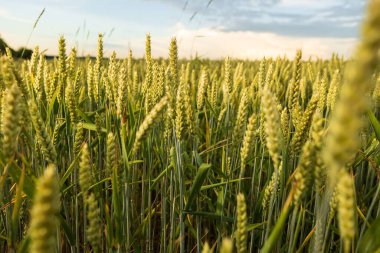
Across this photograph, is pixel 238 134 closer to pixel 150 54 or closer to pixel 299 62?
pixel 299 62

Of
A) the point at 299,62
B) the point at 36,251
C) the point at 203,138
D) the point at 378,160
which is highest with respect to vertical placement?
the point at 299,62

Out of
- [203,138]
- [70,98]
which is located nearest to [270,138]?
[70,98]

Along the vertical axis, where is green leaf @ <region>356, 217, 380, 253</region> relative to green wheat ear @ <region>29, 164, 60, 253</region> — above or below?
below

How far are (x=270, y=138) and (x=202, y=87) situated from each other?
101 cm

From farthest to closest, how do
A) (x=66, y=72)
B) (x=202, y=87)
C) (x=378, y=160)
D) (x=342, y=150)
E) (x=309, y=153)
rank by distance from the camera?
(x=202, y=87) → (x=66, y=72) → (x=378, y=160) → (x=309, y=153) → (x=342, y=150)

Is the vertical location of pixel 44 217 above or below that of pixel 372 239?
above

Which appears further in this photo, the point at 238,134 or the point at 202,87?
the point at 202,87

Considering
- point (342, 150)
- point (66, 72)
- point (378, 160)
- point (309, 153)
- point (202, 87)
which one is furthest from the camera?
point (202, 87)

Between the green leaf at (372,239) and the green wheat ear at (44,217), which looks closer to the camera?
the green wheat ear at (44,217)

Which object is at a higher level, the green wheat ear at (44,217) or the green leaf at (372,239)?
the green wheat ear at (44,217)

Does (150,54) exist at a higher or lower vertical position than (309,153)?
higher

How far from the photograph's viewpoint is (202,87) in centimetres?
177

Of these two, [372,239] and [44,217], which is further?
[372,239]

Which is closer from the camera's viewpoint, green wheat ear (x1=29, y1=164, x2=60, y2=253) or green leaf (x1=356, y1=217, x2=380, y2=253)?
green wheat ear (x1=29, y1=164, x2=60, y2=253)
